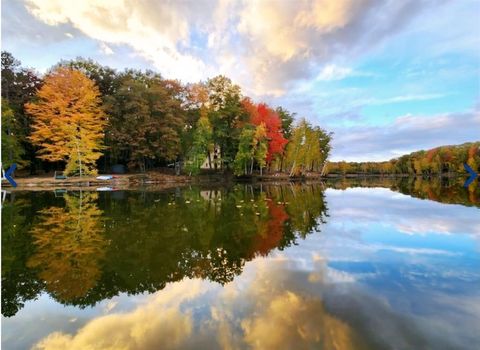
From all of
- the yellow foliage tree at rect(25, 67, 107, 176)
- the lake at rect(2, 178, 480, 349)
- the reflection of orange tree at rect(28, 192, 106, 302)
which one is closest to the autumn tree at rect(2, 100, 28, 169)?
the yellow foliage tree at rect(25, 67, 107, 176)

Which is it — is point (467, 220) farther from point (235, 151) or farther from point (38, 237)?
point (235, 151)

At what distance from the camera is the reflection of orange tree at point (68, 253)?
18.2ft

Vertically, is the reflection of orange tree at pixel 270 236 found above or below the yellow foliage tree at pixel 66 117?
below

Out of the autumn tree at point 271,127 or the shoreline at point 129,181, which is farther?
the autumn tree at point 271,127

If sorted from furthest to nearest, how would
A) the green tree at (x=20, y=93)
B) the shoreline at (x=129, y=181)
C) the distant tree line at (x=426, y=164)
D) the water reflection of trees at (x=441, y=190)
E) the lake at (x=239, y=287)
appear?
the distant tree line at (x=426, y=164) → the green tree at (x=20, y=93) → the shoreline at (x=129, y=181) → the water reflection of trees at (x=441, y=190) → the lake at (x=239, y=287)

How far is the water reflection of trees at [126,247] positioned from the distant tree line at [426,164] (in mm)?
94177

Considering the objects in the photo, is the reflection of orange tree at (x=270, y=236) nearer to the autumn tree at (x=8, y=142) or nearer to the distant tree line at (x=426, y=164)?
the autumn tree at (x=8, y=142)

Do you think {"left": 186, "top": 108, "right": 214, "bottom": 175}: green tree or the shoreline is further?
{"left": 186, "top": 108, "right": 214, "bottom": 175}: green tree

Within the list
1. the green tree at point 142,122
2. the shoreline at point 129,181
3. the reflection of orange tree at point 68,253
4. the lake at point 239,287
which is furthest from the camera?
the green tree at point 142,122

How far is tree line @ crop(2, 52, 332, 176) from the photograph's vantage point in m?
35.1

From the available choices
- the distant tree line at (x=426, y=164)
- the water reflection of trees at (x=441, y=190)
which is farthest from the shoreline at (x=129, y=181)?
the distant tree line at (x=426, y=164)

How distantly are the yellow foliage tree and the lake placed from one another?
26.4 meters

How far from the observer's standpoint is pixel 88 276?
588 centimetres

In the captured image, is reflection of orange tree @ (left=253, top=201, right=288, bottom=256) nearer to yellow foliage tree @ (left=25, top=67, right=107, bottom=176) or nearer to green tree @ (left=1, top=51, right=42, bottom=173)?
yellow foliage tree @ (left=25, top=67, right=107, bottom=176)
